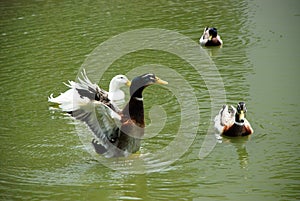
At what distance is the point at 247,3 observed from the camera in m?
15.7

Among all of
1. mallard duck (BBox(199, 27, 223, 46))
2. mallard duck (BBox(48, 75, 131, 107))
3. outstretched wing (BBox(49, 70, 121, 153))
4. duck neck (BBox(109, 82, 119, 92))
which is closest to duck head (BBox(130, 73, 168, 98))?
outstretched wing (BBox(49, 70, 121, 153))

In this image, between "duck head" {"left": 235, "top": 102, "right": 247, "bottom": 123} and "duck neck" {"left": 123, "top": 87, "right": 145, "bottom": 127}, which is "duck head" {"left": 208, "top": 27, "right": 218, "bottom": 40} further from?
"duck neck" {"left": 123, "top": 87, "right": 145, "bottom": 127}

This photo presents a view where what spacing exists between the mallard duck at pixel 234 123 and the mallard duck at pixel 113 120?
1295 mm

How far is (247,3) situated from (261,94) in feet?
21.7

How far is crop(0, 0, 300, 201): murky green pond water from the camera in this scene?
22.6ft

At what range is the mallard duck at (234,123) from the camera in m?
8.12

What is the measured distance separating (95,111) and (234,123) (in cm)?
208

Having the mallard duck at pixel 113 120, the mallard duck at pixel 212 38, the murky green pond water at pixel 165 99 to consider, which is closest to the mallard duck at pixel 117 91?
the murky green pond water at pixel 165 99

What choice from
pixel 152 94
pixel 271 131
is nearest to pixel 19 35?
pixel 152 94

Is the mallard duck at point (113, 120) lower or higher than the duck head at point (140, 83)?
lower

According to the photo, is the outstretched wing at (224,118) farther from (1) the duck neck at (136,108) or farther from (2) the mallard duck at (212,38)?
(2) the mallard duck at (212,38)

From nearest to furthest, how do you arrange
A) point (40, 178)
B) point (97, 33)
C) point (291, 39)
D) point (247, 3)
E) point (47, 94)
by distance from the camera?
point (40, 178) → point (47, 94) → point (291, 39) → point (97, 33) → point (247, 3)

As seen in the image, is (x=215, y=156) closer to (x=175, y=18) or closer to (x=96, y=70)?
(x=96, y=70)

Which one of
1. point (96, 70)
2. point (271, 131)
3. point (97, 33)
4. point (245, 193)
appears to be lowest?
point (245, 193)
